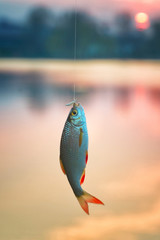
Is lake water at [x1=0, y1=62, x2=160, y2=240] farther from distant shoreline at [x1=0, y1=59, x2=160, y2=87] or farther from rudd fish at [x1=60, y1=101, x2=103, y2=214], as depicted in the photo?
rudd fish at [x1=60, y1=101, x2=103, y2=214]

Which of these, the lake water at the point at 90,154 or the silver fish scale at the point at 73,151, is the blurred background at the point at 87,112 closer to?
the lake water at the point at 90,154

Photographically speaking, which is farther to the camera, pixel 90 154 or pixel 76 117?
pixel 90 154

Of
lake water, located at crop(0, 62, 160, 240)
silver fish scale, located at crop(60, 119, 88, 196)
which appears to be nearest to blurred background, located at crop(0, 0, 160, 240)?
lake water, located at crop(0, 62, 160, 240)

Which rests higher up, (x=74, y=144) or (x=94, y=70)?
(x=94, y=70)

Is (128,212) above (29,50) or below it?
below

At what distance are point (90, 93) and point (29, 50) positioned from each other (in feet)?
1.75

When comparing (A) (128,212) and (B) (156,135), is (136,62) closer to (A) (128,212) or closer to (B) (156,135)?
(B) (156,135)

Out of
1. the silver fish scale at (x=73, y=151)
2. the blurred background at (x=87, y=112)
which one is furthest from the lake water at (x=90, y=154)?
the silver fish scale at (x=73, y=151)

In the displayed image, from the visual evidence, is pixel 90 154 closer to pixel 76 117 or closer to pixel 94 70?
pixel 94 70

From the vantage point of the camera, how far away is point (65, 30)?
112 inches

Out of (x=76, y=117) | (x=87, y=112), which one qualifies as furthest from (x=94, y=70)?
(x=76, y=117)

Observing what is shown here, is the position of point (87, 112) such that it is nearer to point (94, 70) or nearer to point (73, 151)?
point (94, 70)

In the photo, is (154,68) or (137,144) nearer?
(137,144)

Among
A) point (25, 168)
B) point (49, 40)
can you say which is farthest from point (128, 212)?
point (49, 40)
